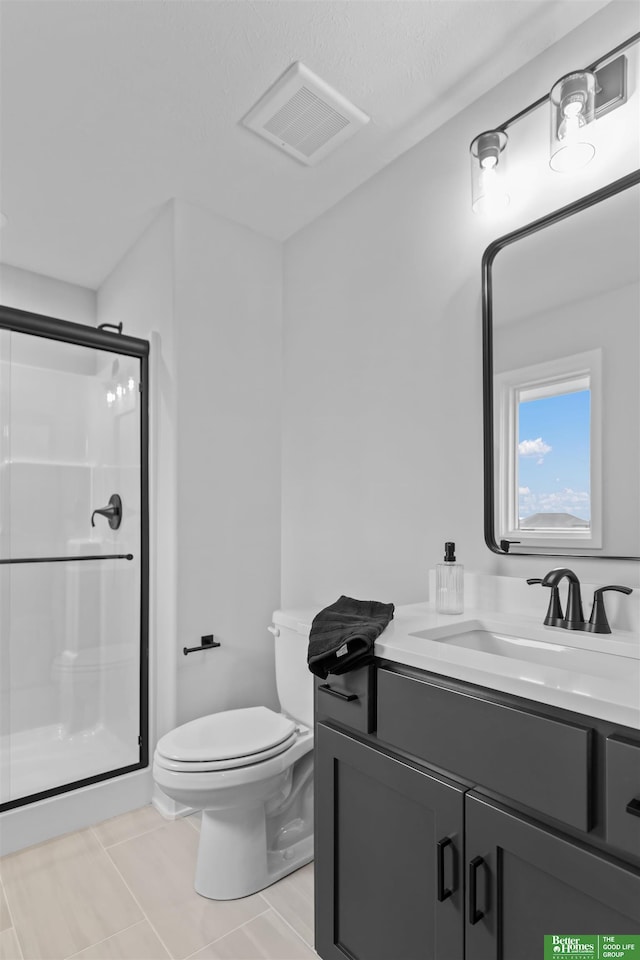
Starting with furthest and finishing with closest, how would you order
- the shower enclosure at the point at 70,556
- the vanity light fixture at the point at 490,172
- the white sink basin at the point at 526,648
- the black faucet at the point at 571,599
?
the shower enclosure at the point at 70,556, the vanity light fixture at the point at 490,172, the black faucet at the point at 571,599, the white sink basin at the point at 526,648

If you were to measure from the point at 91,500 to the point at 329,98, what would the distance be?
169 centimetres

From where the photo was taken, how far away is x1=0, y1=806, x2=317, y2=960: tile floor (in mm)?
1436

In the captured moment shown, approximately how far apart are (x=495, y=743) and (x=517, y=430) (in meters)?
0.87

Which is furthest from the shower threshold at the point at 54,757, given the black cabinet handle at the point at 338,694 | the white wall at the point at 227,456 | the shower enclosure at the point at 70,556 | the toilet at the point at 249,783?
the black cabinet handle at the point at 338,694

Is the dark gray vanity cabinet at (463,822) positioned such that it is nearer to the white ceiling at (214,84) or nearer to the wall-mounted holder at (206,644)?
the wall-mounted holder at (206,644)

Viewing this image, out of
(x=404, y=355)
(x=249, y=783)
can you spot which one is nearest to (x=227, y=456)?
(x=404, y=355)

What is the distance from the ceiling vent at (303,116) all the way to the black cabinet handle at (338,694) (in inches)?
66.2

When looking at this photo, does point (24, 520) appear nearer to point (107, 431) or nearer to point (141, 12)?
point (107, 431)

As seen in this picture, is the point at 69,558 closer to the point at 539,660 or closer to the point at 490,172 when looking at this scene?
the point at 539,660

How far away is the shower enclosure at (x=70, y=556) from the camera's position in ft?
6.74

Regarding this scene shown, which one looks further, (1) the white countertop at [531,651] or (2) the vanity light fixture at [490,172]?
(2) the vanity light fixture at [490,172]

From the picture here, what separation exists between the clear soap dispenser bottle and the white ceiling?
1.38 m

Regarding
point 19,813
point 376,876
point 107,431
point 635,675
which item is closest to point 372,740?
point 376,876

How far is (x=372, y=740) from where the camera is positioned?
45.9 inches
